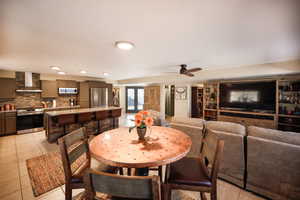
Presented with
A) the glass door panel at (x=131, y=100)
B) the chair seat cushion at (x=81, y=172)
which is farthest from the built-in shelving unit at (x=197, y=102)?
the chair seat cushion at (x=81, y=172)

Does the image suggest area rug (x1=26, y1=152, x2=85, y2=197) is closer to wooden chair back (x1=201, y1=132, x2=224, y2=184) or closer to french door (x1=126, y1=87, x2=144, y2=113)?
wooden chair back (x1=201, y1=132, x2=224, y2=184)

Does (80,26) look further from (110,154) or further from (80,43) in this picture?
(110,154)

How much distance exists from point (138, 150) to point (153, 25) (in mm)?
1527

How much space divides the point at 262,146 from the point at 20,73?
7496mm

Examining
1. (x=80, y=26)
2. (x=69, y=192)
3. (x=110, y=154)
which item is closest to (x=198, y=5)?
(x=80, y=26)

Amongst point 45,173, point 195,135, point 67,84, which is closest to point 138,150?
point 195,135

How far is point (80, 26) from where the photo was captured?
1579mm

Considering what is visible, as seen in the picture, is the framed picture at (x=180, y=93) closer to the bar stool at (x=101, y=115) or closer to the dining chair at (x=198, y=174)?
the bar stool at (x=101, y=115)

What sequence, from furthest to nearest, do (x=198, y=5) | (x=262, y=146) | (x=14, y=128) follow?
1. (x=14, y=128)
2. (x=262, y=146)
3. (x=198, y=5)

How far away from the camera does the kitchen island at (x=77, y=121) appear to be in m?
3.65

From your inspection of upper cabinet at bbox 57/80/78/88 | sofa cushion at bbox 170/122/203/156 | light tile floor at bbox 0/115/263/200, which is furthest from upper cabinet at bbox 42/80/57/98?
sofa cushion at bbox 170/122/203/156

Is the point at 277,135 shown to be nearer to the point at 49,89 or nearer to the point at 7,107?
the point at 49,89

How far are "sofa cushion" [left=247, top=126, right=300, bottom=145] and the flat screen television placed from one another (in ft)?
11.6

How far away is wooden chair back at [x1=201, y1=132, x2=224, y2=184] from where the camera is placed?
47.4 inches
